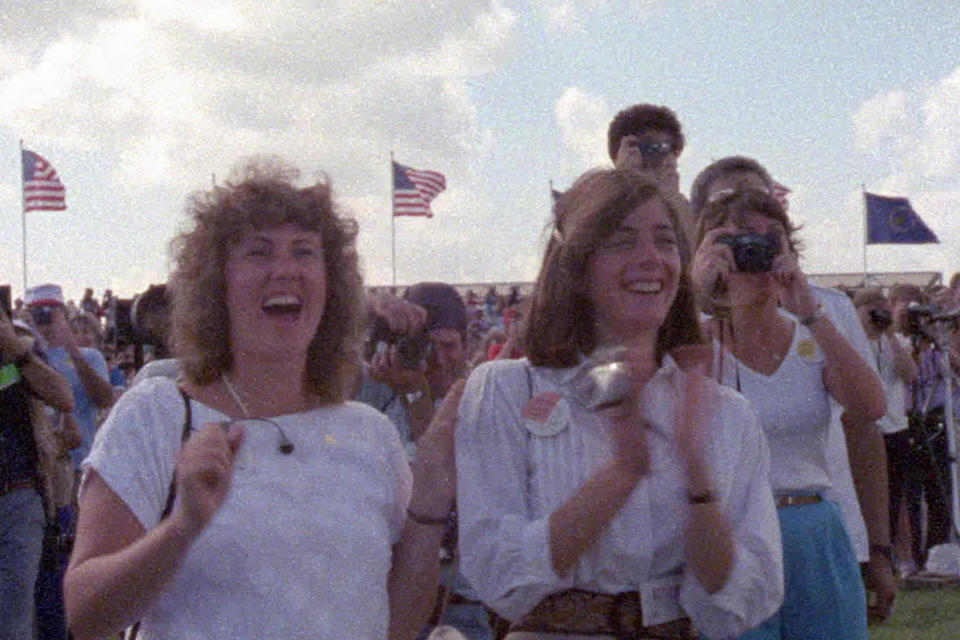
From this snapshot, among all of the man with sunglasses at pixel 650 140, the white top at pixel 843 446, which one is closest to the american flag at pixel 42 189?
the man with sunglasses at pixel 650 140

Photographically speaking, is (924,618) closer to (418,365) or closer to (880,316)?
(880,316)

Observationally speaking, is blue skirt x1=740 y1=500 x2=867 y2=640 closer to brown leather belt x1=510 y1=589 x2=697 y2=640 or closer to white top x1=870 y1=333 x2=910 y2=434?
brown leather belt x1=510 y1=589 x2=697 y2=640

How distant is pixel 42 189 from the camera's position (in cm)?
2766

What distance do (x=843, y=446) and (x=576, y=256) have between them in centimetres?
150

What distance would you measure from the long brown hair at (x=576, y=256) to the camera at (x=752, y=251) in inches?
36.6

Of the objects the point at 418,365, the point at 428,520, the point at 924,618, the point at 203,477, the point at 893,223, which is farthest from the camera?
the point at 893,223

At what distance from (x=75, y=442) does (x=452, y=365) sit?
3928 mm

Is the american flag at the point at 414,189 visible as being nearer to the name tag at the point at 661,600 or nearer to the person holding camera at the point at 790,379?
the person holding camera at the point at 790,379

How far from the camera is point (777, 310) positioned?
13.3 ft

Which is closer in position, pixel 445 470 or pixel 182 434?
pixel 182 434

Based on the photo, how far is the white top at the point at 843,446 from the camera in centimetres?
397

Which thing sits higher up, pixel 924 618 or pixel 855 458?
pixel 855 458

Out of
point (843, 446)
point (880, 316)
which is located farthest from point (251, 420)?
point (880, 316)

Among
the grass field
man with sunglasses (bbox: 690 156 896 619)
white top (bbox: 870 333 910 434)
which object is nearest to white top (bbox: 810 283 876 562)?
man with sunglasses (bbox: 690 156 896 619)
